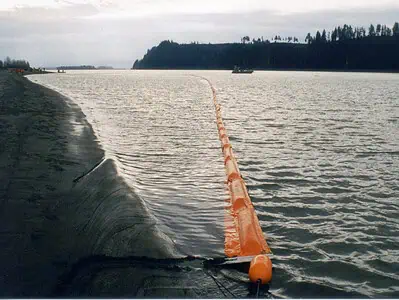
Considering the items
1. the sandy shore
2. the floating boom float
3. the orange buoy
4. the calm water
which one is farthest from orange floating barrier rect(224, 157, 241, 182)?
the orange buoy

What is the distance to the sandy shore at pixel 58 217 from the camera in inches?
260

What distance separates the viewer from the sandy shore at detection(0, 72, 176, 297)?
21.7 ft

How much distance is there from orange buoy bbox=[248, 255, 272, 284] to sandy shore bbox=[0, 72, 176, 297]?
1.66m

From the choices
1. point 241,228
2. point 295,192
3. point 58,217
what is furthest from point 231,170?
point 58,217

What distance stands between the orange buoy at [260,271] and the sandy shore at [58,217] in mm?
1661

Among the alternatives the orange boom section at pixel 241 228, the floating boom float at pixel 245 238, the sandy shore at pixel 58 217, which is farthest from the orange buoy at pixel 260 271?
the sandy shore at pixel 58 217

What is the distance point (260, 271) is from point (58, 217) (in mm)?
4687

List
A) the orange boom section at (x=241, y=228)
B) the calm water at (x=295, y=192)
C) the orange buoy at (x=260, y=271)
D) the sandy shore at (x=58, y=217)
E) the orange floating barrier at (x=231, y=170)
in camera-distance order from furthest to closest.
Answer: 1. the orange floating barrier at (x=231, y=170)
2. the orange boom section at (x=241, y=228)
3. the calm water at (x=295, y=192)
4. the sandy shore at (x=58, y=217)
5. the orange buoy at (x=260, y=271)

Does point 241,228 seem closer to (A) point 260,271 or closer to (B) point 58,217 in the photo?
(A) point 260,271

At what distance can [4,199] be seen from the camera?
952 centimetres

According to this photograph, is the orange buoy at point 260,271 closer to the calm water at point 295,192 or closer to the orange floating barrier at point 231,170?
the calm water at point 295,192

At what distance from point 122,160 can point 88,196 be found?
5.03 metres

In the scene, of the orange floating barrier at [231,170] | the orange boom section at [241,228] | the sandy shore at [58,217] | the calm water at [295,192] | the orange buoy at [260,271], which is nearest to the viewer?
the orange buoy at [260,271]

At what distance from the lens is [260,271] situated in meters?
6.36
